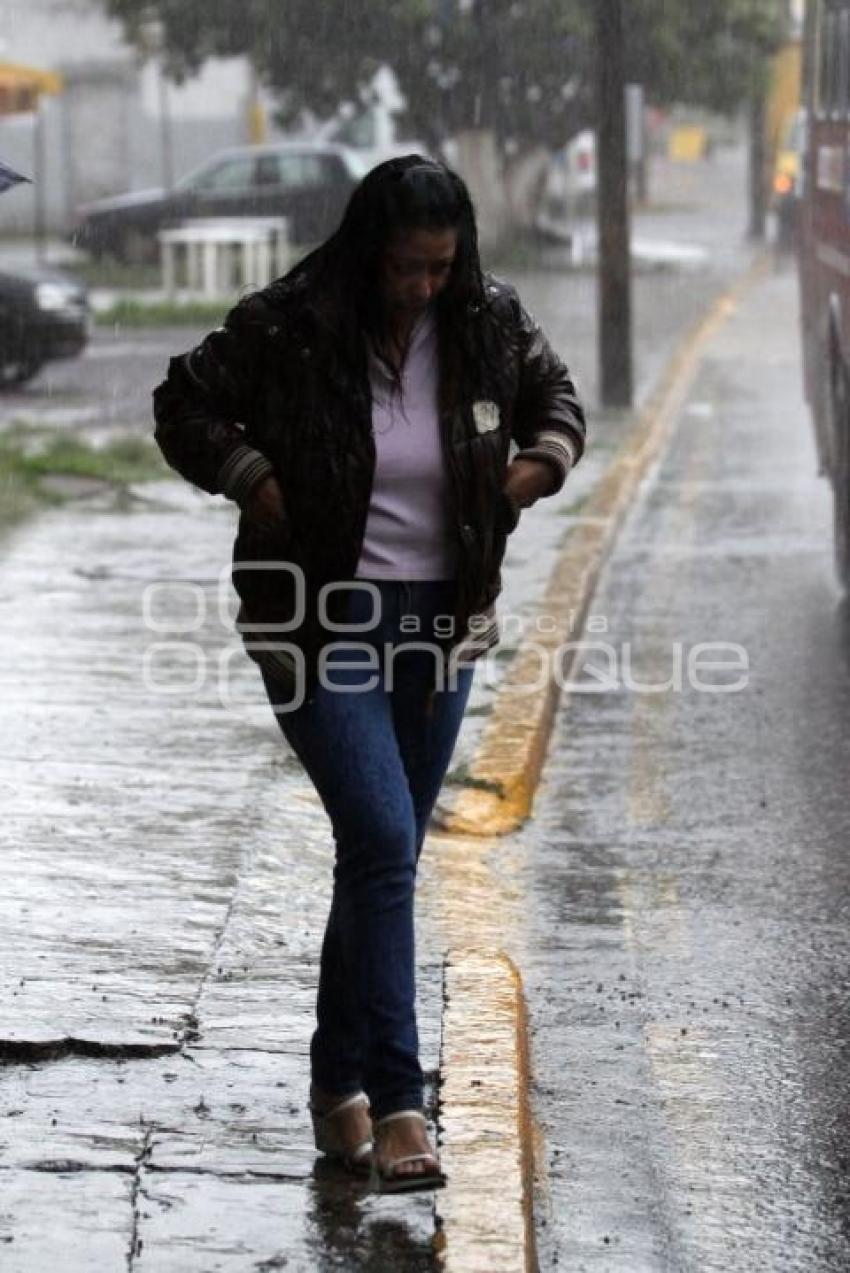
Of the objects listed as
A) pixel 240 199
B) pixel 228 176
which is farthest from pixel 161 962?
pixel 228 176

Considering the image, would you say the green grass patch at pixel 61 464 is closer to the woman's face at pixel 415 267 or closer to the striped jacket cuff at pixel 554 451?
the striped jacket cuff at pixel 554 451

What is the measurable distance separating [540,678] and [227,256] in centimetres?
2187

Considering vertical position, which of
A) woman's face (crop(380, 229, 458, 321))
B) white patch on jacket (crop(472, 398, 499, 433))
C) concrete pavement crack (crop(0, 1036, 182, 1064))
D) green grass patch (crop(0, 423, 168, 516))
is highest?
woman's face (crop(380, 229, 458, 321))

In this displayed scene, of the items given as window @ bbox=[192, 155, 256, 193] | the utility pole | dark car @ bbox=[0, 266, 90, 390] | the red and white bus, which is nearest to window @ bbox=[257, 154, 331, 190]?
window @ bbox=[192, 155, 256, 193]

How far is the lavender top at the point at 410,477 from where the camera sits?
4570 millimetres

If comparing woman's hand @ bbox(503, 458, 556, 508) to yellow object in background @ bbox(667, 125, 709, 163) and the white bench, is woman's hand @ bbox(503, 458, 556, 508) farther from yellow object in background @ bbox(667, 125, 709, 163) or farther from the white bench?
yellow object in background @ bbox(667, 125, 709, 163)

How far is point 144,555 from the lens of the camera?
12523 millimetres

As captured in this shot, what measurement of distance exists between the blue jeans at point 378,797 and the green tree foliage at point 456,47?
3158 centimetres

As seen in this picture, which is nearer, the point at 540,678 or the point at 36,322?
the point at 540,678

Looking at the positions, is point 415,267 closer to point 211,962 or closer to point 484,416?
point 484,416

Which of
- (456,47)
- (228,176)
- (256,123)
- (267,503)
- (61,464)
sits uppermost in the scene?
(456,47)

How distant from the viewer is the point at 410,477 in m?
4.58

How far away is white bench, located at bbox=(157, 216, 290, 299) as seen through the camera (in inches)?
1182

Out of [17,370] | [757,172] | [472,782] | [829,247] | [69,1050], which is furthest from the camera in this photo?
[757,172]
